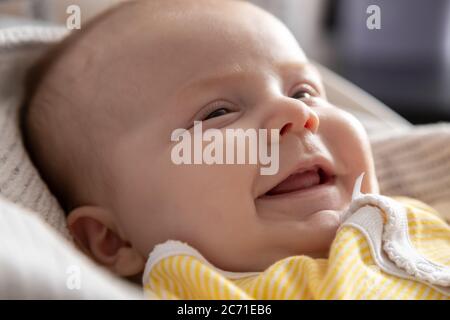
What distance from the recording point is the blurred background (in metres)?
2.19

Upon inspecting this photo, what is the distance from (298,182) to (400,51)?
1706 millimetres

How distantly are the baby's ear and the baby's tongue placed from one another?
21cm

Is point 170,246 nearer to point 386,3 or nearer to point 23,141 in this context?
point 23,141

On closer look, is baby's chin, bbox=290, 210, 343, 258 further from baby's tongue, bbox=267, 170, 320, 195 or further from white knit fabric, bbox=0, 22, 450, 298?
white knit fabric, bbox=0, 22, 450, 298

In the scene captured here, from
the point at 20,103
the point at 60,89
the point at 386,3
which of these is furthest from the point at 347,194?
the point at 386,3

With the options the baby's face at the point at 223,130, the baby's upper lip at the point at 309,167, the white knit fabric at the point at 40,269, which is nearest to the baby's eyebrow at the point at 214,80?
the baby's face at the point at 223,130

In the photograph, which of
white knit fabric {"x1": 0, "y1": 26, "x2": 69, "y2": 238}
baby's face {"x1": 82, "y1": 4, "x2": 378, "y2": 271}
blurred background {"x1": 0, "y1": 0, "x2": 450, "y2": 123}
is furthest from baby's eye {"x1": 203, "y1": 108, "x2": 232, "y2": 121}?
blurred background {"x1": 0, "y1": 0, "x2": 450, "y2": 123}

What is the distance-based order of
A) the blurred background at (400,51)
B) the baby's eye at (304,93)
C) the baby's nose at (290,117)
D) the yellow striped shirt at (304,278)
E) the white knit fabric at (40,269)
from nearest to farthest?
1. the white knit fabric at (40,269)
2. the yellow striped shirt at (304,278)
3. the baby's nose at (290,117)
4. the baby's eye at (304,93)
5. the blurred background at (400,51)

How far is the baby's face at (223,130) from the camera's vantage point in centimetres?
71

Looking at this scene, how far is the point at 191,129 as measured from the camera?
768mm

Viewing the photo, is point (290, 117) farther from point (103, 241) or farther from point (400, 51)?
point (400, 51)

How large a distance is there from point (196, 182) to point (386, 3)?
1691 mm

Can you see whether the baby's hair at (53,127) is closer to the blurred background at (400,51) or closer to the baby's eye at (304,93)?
the baby's eye at (304,93)

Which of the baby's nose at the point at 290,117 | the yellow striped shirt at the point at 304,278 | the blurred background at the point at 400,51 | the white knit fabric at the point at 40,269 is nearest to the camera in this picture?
the white knit fabric at the point at 40,269
